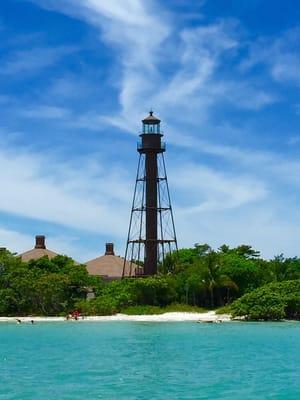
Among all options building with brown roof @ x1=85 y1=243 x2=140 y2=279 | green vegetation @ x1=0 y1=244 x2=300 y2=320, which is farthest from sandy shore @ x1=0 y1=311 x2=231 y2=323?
building with brown roof @ x1=85 y1=243 x2=140 y2=279

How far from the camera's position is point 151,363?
2866cm

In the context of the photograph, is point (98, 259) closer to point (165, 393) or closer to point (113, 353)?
point (113, 353)

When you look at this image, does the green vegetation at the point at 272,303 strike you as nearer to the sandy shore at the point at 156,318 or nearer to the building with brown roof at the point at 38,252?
the sandy shore at the point at 156,318

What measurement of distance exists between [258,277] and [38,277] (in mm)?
18013

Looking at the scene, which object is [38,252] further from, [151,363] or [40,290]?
[151,363]

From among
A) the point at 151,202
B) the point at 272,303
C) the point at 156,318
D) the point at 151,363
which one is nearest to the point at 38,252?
the point at 151,202

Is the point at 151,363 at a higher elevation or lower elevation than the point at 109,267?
lower

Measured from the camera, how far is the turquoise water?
2180cm

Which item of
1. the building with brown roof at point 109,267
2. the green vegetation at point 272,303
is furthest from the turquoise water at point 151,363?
the building with brown roof at point 109,267

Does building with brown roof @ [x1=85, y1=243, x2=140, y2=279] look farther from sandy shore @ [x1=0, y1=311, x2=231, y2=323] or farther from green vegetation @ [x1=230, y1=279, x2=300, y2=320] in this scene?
green vegetation @ [x1=230, y1=279, x2=300, y2=320]

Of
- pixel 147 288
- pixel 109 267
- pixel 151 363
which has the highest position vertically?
pixel 109 267

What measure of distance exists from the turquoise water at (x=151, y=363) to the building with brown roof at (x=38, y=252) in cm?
2878

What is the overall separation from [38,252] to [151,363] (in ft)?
168

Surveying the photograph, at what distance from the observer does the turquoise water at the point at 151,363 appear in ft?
71.5
